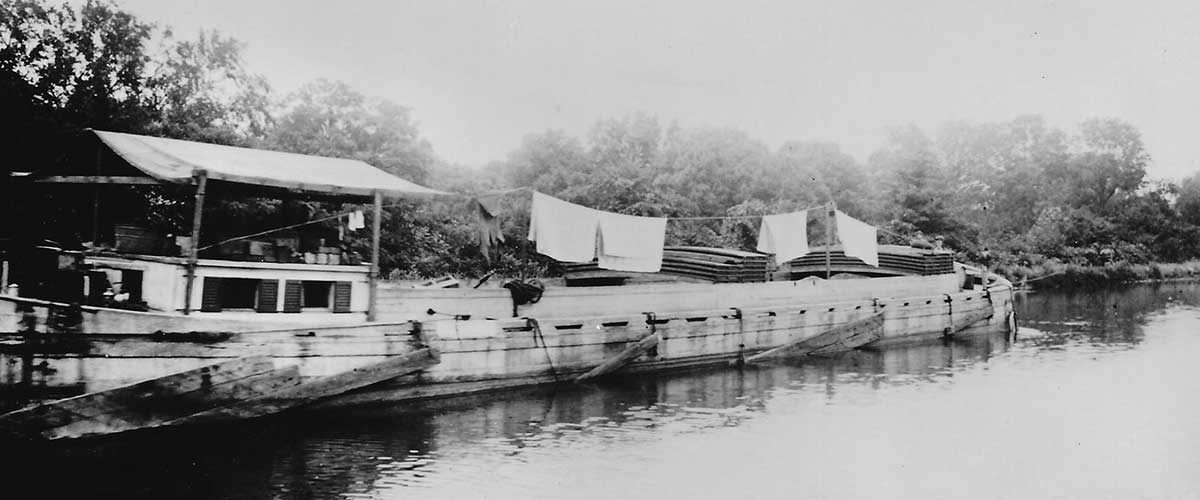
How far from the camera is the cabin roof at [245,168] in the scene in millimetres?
11914

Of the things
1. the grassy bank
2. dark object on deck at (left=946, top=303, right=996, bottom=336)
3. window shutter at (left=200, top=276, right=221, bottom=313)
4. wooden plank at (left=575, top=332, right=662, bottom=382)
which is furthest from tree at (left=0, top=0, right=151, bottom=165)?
the grassy bank

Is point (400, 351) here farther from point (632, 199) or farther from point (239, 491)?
point (632, 199)

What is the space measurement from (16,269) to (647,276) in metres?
12.9

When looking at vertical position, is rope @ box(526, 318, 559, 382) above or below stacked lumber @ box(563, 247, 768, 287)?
below

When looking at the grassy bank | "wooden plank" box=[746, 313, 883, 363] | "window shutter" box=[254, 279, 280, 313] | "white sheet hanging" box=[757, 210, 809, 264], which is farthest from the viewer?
the grassy bank

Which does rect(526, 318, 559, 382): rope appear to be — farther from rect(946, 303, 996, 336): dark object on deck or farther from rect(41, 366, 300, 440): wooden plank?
rect(946, 303, 996, 336): dark object on deck

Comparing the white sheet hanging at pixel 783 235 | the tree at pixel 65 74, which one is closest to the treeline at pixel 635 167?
the tree at pixel 65 74

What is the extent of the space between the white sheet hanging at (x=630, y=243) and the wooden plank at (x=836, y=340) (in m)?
3.42

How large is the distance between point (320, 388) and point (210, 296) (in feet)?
7.53

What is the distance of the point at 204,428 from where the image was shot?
1163 centimetres

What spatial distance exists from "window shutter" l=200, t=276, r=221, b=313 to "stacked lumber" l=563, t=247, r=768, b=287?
9.20m

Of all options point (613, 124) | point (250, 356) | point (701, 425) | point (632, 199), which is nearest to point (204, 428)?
point (250, 356)

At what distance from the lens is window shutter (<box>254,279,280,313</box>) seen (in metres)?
12.8

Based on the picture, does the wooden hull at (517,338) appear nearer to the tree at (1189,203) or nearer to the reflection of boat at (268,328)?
the reflection of boat at (268,328)
